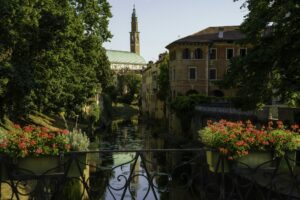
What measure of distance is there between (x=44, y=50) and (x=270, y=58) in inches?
593

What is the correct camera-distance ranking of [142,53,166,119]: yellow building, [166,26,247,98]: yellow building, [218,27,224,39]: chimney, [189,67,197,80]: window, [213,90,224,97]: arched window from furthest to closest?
[142,53,166,119]: yellow building < [213,90,224,97]: arched window < [218,27,224,39]: chimney < [189,67,197,80]: window < [166,26,247,98]: yellow building

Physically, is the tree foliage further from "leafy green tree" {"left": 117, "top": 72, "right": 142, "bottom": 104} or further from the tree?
"leafy green tree" {"left": 117, "top": 72, "right": 142, "bottom": 104}

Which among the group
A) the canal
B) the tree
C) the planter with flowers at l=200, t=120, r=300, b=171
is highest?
the tree

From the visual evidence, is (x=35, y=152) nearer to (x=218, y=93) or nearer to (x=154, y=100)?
(x=218, y=93)

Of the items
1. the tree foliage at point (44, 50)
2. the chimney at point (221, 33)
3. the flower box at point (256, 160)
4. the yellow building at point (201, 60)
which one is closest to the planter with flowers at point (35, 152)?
the flower box at point (256, 160)

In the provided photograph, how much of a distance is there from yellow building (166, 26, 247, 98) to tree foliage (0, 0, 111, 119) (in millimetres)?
23669

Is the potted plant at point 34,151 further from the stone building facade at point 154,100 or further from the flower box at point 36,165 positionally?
→ the stone building facade at point 154,100

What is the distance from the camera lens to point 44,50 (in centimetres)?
2727

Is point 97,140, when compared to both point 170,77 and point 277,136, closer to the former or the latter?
point 170,77

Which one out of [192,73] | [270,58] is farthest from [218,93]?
[270,58]

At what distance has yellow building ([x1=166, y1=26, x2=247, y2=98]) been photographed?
56250mm

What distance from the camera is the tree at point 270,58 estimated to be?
1828 centimetres

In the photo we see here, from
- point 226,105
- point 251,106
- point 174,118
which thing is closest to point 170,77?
point 174,118

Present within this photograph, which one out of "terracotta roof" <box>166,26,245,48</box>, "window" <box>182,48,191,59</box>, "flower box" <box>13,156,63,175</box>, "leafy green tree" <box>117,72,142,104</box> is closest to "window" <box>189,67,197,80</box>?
"window" <box>182,48,191,59</box>
